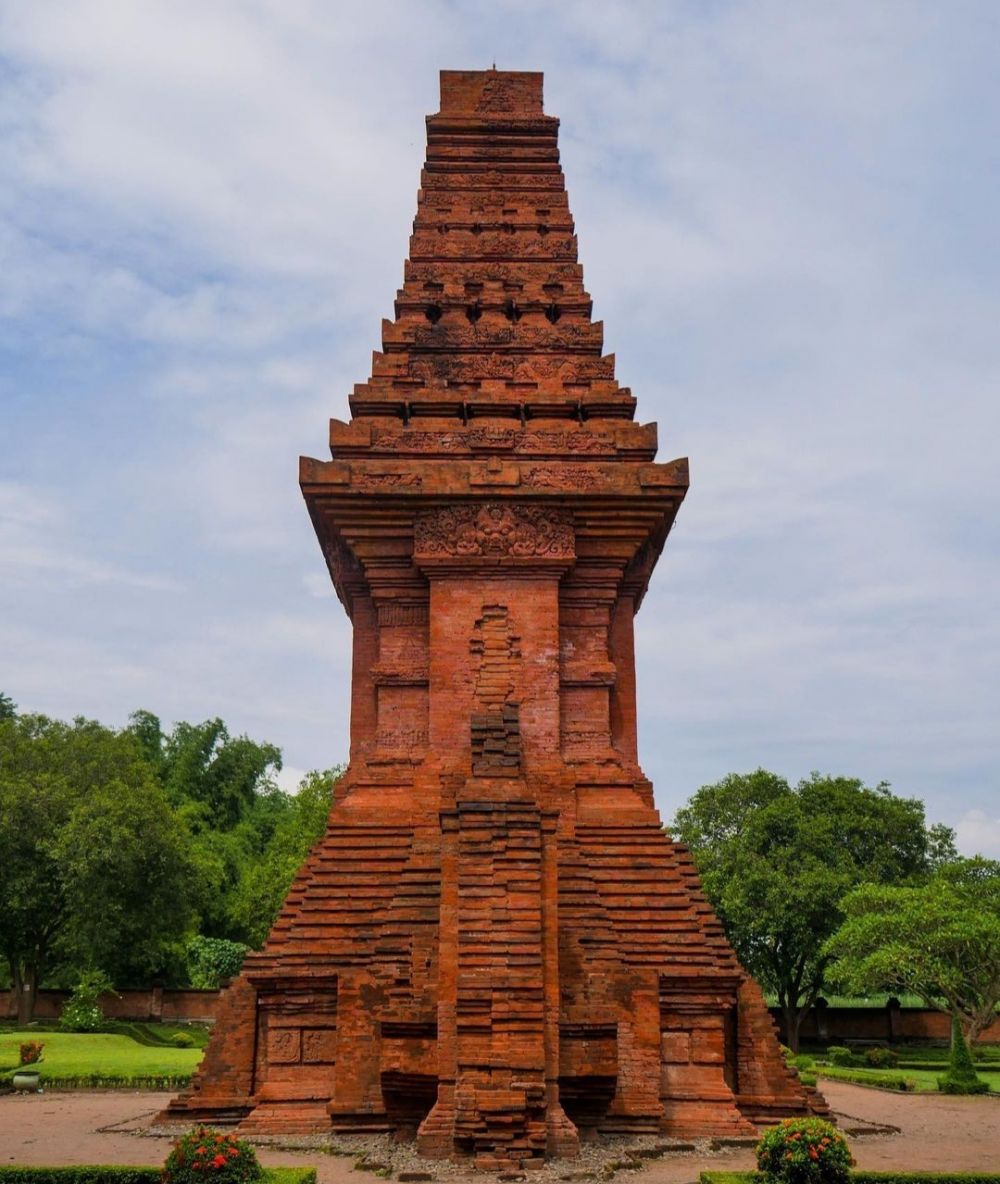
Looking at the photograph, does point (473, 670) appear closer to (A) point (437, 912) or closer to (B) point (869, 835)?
(A) point (437, 912)

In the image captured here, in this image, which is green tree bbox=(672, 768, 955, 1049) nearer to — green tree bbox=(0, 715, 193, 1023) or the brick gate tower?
green tree bbox=(0, 715, 193, 1023)

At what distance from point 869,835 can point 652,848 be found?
2932 cm

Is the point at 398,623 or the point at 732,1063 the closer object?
the point at 732,1063

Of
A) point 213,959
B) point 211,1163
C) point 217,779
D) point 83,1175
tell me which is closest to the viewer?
point 211,1163

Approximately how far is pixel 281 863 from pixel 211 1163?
117ft

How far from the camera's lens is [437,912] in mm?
12609

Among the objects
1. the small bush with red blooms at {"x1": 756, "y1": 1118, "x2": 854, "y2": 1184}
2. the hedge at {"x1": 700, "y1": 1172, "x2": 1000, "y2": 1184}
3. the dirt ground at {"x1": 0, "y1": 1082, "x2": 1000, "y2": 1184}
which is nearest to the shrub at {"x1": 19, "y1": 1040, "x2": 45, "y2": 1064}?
the dirt ground at {"x1": 0, "y1": 1082, "x2": 1000, "y2": 1184}

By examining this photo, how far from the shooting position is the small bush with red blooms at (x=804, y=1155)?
9492mm

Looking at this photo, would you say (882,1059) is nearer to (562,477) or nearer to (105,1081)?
(105,1081)

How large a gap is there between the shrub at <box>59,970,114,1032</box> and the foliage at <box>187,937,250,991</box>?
7165 millimetres

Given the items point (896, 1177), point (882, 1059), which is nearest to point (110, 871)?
point (882, 1059)

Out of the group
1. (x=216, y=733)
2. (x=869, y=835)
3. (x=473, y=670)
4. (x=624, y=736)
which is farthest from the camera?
(x=216, y=733)

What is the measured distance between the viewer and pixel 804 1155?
31.2 ft

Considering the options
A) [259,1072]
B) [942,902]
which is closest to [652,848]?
[259,1072]
